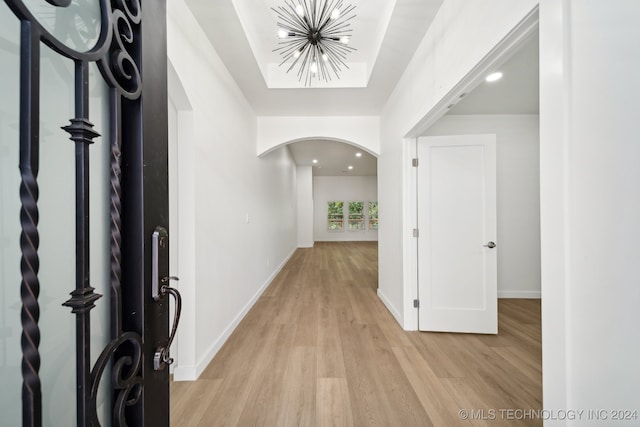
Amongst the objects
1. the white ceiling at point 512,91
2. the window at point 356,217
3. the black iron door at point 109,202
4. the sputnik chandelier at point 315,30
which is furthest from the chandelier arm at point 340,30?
the window at point 356,217

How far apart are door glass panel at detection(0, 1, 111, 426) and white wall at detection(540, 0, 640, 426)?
1500 millimetres

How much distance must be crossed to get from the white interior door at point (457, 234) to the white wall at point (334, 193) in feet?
25.9

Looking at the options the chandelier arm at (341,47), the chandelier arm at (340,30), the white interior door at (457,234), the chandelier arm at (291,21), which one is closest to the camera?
the chandelier arm at (291,21)

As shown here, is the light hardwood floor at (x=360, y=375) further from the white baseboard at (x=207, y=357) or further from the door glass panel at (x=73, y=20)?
the door glass panel at (x=73, y=20)

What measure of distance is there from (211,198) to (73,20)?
1.70 metres

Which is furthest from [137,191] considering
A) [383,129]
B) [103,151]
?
[383,129]

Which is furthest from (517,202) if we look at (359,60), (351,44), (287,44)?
(287,44)

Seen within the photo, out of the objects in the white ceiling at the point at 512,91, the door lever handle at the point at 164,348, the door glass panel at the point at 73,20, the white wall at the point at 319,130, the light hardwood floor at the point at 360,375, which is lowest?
the light hardwood floor at the point at 360,375

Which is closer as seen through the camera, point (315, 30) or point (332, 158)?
point (315, 30)

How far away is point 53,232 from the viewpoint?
554 millimetres

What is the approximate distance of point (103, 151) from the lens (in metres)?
0.65

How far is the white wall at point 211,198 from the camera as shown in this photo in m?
1.86

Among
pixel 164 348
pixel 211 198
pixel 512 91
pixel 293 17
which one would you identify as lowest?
pixel 164 348

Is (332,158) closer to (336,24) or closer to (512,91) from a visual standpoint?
(512,91)
